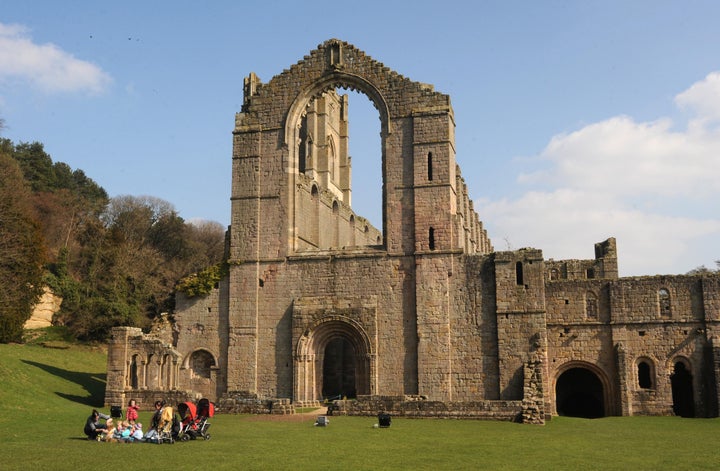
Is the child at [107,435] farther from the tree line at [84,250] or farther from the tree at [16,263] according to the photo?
the tree at [16,263]

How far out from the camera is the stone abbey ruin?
2758cm

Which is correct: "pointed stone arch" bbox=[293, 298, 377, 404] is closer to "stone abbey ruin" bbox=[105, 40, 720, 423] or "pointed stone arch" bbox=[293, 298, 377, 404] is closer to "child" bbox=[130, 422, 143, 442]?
"stone abbey ruin" bbox=[105, 40, 720, 423]

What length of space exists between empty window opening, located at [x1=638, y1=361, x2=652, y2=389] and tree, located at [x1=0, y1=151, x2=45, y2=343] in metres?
27.3

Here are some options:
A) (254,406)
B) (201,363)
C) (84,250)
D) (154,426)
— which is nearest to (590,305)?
(254,406)

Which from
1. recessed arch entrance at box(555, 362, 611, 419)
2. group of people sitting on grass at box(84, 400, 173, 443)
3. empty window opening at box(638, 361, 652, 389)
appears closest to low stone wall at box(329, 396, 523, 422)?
empty window opening at box(638, 361, 652, 389)

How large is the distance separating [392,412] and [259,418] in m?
4.27

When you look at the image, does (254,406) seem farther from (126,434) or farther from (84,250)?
(84,250)

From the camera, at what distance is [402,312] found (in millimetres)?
28688

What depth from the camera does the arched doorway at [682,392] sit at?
28.3 m

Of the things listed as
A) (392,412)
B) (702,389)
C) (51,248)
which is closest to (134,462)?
(392,412)

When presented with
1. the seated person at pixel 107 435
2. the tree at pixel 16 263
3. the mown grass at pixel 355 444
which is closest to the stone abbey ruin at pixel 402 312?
the mown grass at pixel 355 444

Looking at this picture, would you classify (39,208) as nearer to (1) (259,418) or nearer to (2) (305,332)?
(2) (305,332)

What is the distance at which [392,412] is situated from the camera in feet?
79.5

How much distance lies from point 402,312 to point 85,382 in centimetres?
1339
